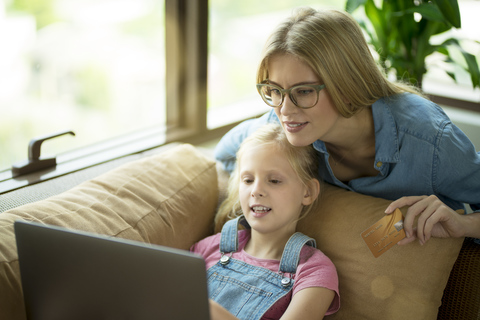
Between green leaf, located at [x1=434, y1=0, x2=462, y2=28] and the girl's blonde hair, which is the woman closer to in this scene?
the girl's blonde hair

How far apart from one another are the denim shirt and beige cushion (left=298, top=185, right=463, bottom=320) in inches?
4.3

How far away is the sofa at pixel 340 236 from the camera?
131cm

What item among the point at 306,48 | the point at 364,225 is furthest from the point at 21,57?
the point at 364,225

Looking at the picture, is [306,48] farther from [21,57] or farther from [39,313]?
[21,57]

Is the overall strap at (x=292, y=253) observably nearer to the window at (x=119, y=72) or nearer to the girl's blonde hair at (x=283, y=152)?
the girl's blonde hair at (x=283, y=152)

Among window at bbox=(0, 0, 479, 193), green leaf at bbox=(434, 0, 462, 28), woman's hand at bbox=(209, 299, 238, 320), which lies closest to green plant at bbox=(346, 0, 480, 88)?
green leaf at bbox=(434, 0, 462, 28)

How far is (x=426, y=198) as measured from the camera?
52.9 inches

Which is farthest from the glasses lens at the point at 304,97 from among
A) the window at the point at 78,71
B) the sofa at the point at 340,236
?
the window at the point at 78,71

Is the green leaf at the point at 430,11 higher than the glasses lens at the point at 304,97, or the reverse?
the green leaf at the point at 430,11

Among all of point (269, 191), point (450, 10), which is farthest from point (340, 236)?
point (450, 10)

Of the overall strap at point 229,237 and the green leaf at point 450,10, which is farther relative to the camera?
the green leaf at point 450,10

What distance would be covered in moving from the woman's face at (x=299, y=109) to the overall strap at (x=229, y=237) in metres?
0.32

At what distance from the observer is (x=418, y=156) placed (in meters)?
1.43

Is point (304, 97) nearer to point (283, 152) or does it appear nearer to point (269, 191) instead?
point (283, 152)
